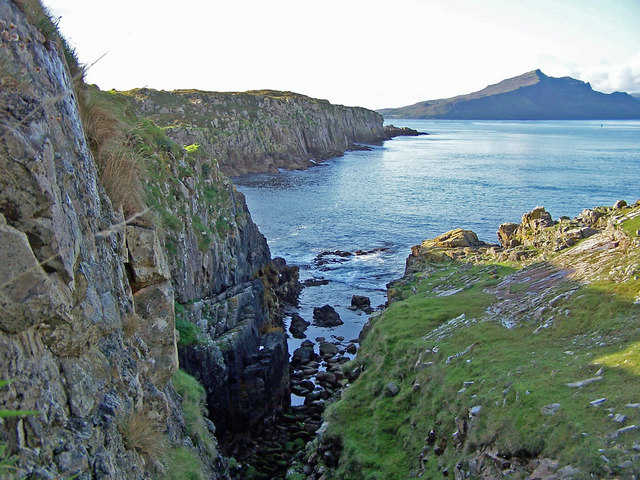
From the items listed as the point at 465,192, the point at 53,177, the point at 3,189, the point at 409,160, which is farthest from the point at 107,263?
the point at 409,160

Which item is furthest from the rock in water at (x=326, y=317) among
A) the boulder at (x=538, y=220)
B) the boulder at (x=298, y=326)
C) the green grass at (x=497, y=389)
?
the boulder at (x=538, y=220)

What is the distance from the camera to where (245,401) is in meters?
22.9

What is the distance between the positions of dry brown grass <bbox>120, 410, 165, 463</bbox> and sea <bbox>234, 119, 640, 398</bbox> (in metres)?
23.0

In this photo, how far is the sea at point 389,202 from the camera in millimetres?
46938

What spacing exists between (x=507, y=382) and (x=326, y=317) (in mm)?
22207

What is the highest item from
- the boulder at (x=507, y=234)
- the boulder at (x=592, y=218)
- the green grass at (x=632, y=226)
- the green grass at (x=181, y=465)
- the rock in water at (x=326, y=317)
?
the green grass at (x=632, y=226)

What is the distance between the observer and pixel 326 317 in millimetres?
36594

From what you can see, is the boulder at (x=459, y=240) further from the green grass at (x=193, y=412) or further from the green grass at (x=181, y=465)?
the green grass at (x=181, y=465)

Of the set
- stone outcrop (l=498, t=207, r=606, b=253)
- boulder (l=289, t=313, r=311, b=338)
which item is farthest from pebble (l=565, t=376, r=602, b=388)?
boulder (l=289, t=313, r=311, b=338)

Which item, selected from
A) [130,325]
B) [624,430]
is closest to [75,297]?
[130,325]

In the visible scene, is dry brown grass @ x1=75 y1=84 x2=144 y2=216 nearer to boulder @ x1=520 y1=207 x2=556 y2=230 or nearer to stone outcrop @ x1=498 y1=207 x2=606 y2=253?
stone outcrop @ x1=498 y1=207 x2=606 y2=253

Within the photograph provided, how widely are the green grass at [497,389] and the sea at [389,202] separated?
13626 millimetres

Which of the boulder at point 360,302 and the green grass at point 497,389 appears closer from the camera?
the green grass at point 497,389

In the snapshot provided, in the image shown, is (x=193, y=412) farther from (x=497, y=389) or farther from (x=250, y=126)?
(x=250, y=126)
